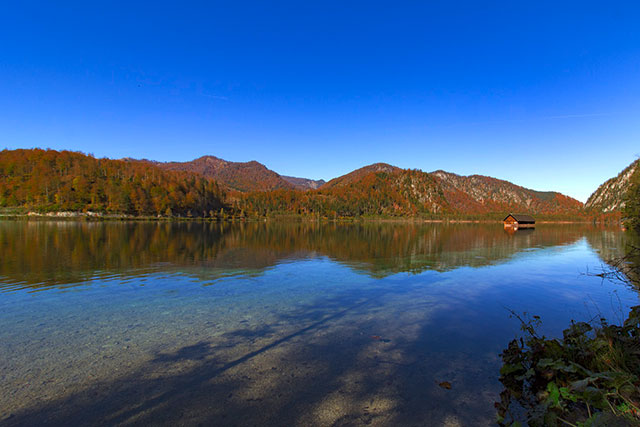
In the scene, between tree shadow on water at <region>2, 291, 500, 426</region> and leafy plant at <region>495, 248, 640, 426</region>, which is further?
tree shadow on water at <region>2, 291, 500, 426</region>

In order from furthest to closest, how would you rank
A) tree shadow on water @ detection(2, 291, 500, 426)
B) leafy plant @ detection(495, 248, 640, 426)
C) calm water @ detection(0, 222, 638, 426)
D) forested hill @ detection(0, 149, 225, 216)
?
1. forested hill @ detection(0, 149, 225, 216)
2. calm water @ detection(0, 222, 638, 426)
3. tree shadow on water @ detection(2, 291, 500, 426)
4. leafy plant @ detection(495, 248, 640, 426)

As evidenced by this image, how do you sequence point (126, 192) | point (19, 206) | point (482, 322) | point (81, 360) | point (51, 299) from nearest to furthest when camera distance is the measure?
point (81, 360), point (482, 322), point (51, 299), point (19, 206), point (126, 192)

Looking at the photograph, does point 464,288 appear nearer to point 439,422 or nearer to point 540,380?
point 540,380

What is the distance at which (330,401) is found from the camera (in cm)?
584

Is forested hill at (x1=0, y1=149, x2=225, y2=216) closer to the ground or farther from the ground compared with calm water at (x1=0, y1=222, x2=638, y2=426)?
farther from the ground

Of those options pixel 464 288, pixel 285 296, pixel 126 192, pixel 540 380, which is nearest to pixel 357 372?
pixel 540 380

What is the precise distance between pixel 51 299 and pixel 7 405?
30.3 ft

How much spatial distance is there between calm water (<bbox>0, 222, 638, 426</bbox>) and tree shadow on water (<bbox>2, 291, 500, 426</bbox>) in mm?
33

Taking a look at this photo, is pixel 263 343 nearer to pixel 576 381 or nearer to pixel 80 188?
pixel 576 381

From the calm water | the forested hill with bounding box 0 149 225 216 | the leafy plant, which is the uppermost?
the forested hill with bounding box 0 149 225 216

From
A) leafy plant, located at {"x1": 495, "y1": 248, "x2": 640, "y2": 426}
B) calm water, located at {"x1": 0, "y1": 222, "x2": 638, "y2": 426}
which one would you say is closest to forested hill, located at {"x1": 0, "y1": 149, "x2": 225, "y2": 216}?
calm water, located at {"x1": 0, "y1": 222, "x2": 638, "y2": 426}

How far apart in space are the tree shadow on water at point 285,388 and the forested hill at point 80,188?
172549 mm

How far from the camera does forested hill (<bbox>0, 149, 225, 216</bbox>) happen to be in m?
150

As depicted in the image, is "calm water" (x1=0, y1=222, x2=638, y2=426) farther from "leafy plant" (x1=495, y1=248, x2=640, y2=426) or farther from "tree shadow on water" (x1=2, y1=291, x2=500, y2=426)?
"leafy plant" (x1=495, y1=248, x2=640, y2=426)
